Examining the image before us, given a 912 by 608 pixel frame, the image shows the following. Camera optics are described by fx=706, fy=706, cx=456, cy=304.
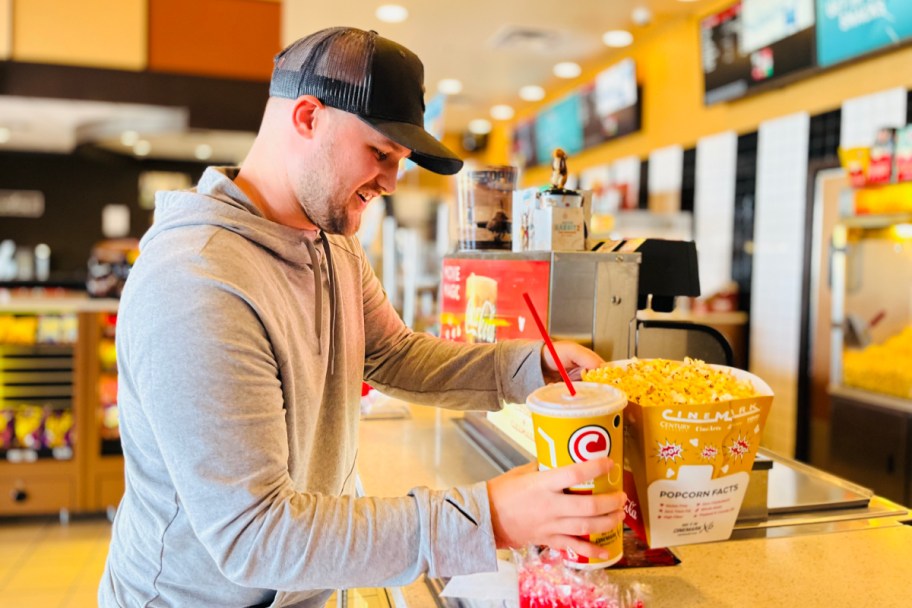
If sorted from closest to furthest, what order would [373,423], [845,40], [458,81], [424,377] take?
[424,377], [373,423], [845,40], [458,81]

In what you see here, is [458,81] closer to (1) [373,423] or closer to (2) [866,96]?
(2) [866,96]

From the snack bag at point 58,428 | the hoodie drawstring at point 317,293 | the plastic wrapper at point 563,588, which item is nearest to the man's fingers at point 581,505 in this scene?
the plastic wrapper at point 563,588

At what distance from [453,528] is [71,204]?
31.4ft

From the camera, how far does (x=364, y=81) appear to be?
1012 mm

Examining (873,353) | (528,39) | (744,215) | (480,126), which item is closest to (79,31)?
(528,39)

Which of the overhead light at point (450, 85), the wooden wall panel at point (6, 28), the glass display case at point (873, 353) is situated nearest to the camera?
the glass display case at point (873, 353)

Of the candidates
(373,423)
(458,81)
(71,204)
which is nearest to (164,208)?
(373,423)

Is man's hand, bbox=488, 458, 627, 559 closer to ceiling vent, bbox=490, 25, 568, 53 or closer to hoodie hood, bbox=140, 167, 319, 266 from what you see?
hoodie hood, bbox=140, 167, 319, 266

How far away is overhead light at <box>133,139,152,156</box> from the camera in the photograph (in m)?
7.46

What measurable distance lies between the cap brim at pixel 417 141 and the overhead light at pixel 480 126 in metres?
8.83

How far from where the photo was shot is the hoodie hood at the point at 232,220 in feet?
3.36

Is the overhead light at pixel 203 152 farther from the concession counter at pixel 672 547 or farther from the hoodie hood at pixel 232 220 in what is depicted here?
the hoodie hood at pixel 232 220

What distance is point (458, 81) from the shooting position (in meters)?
7.64

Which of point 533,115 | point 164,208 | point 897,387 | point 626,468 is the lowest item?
Answer: point 897,387
